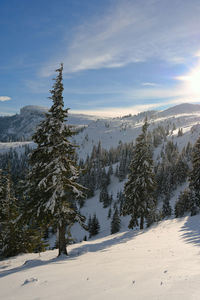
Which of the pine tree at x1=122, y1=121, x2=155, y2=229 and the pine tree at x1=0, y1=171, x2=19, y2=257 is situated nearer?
the pine tree at x1=0, y1=171, x2=19, y2=257

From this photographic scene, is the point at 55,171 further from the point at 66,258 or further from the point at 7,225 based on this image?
the point at 7,225

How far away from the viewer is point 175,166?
9444 centimetres

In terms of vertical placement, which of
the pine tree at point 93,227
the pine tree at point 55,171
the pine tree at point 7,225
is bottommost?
the pine tree at point 93,227

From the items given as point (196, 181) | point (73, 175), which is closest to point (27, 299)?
point (73, 175)

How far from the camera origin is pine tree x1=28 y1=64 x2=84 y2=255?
1310 cm

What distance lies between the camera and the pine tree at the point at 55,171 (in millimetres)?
13102

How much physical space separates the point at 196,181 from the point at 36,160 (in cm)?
2561

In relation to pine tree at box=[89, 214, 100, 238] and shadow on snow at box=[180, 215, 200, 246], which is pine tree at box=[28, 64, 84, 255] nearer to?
shadow on snow at box=[180, 215, 200, 246]

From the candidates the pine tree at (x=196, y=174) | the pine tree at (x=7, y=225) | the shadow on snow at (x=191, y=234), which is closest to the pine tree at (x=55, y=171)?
the pine tree at (x=7, y=225)

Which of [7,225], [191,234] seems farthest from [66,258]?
[7,225]

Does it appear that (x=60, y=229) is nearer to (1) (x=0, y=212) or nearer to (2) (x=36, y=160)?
(2) (x=36, y=160)

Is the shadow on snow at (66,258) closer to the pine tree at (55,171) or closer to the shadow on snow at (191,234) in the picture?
the pine tree at (55,171)

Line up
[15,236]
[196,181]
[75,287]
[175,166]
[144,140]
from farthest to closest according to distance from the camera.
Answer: [175,166] → [196,181] → [144,140] → [15,236] → [75,287]

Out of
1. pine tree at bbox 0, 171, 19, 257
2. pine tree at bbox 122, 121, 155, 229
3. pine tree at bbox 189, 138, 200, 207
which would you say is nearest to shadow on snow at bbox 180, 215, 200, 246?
pine tree at bbox 122, 121, 155, 229
